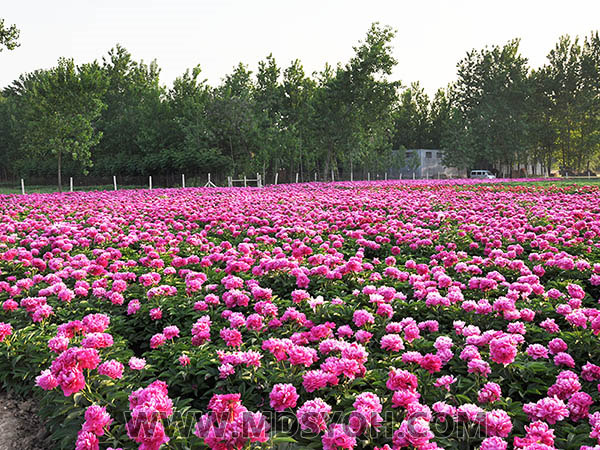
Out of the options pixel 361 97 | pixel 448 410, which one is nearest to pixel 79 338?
pixel 448 410

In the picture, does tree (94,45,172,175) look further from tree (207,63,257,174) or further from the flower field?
the flower field

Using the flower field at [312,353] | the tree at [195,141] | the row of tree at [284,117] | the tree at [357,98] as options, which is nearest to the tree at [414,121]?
the row of tree at [284,117]

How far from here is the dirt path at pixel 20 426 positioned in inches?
132

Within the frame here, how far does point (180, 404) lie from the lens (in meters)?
2.98

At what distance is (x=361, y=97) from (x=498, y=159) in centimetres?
3145

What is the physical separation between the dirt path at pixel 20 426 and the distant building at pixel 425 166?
72.4 m

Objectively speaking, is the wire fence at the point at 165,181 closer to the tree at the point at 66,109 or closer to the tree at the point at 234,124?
the tree at the point at 234,124

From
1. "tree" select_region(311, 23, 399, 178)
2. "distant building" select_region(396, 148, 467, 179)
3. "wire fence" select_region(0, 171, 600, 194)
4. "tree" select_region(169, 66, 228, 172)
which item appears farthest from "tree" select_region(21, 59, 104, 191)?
"distant building" select_region(396, 148, 467, 179)

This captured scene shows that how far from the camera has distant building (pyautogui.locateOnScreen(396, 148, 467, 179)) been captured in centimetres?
7438

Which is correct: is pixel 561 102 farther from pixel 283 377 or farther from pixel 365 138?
pixel 283 377

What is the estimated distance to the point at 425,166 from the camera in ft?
253

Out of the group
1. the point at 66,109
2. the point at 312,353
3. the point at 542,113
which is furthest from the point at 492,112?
the point at 312,353

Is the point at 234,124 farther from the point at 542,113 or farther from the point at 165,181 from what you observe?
the point at 542,113

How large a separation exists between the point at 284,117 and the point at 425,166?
33.0m
